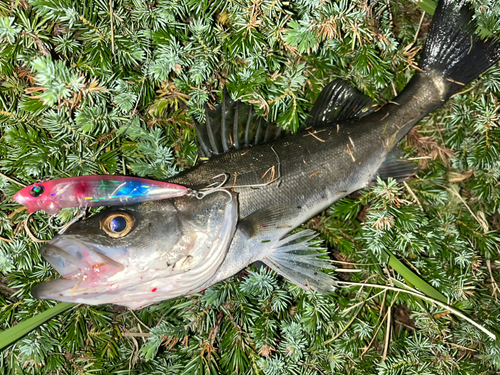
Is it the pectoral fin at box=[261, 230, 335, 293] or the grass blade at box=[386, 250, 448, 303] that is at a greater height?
the grass blade at box=[386, 250, 448, 303]

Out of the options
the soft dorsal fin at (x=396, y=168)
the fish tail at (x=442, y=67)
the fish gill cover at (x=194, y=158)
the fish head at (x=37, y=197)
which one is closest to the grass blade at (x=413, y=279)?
the fish gill cover at (x=194, y=158)

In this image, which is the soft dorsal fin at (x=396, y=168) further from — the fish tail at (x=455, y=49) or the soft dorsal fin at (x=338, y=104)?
the fish tail at (x=455, y=49)

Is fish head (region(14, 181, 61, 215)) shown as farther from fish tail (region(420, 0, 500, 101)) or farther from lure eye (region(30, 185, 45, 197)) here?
fish tail (region(420, 0, 500, 101))

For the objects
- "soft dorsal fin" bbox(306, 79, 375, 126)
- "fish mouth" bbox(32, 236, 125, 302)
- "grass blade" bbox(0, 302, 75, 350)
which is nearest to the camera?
"fish mouth" bbox(32, 236, 125, 302)

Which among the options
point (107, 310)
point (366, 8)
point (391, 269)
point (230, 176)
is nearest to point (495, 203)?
point (391, 269)

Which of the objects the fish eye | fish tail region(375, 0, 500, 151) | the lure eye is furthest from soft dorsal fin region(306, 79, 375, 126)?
the lure eye

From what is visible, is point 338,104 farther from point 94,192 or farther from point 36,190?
point 36,190

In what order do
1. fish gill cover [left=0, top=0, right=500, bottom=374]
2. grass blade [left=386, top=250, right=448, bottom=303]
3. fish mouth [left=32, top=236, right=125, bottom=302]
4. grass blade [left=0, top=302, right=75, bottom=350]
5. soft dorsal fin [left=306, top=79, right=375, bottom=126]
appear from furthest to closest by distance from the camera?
soft dorsal fin [left=306, top=79, right=375, bottom=126]
grass blade [left=386, top=250, right=448, bottom=303]
fish gill cover [left=0, top=0, right=500, bottom=374]
grass blade [left=0, top=302, right=75, bottom=350]
fish mouth [left=32, top=236, right=125, bottom=302]

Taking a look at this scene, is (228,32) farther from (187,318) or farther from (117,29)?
(187,318)
